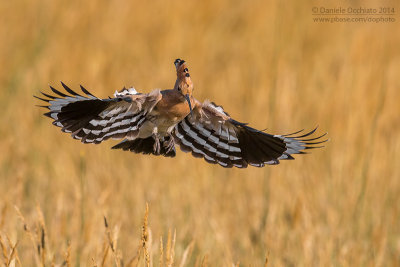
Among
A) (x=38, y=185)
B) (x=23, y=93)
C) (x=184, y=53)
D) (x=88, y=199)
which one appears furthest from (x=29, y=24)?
(x=88, y=199)

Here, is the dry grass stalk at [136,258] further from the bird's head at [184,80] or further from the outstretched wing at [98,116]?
the bird's head at [184,80]

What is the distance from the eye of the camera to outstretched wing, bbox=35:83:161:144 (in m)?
1.68

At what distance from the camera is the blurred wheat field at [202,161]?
2918mm

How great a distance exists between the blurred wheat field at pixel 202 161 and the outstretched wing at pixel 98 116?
52 centimetres

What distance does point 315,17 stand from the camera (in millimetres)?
5383

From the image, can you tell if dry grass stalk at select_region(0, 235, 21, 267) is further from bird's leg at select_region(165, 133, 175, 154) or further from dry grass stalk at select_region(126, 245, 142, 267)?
bird's leg at select_region(165, 133, 175, 154)

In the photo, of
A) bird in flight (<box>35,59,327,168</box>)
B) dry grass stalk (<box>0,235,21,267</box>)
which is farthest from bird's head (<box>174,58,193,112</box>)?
dry grass stalk (<box>0,235,21,267</box>)

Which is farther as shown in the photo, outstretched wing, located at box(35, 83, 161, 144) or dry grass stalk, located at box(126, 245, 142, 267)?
dry grass stalk, located at box(126, 245, 142, 267)

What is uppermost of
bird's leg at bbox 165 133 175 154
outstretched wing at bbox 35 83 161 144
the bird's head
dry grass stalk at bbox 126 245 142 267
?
the bird's head

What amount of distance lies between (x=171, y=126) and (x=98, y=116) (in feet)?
0.67

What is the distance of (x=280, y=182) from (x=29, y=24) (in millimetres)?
2354

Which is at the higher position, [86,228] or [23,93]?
[23,93]

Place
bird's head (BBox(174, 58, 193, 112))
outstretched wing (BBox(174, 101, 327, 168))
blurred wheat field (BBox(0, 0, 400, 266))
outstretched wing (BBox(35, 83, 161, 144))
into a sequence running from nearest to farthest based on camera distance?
bird's head (BBox(174, 58, 193, 112))
outstretched wing (BBox(35, 83, 161, 144))
outstretched wing (BBox(174, 101, 327, 168))
blurred wheat field (BBox(0, 0, 400, 266))

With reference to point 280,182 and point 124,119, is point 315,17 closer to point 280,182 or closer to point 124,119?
point 280,182
